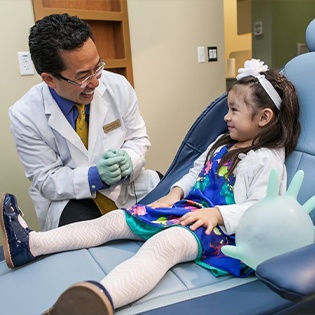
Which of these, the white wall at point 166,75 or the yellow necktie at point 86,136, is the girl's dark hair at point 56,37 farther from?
the white wall at point 166,75

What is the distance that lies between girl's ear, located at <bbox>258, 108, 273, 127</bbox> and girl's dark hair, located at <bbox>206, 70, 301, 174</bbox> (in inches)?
0.5

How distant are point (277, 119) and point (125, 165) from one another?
0.56 meters

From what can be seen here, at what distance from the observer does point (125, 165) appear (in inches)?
52.0

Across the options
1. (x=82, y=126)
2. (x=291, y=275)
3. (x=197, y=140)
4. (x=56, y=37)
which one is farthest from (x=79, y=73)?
(x=291, y=275)

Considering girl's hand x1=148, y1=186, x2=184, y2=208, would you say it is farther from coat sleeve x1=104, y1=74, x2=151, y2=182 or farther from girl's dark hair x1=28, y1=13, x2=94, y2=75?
girl's dark hair x1=28, y1=13, x2=94, y2=75

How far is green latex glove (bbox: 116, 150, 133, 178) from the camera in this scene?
1308 millimetres

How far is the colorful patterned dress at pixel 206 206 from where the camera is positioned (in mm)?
967

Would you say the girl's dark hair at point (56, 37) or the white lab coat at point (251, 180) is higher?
the girl's dark hair at point (56, 37)

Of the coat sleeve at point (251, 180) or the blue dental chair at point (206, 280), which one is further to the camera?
the coat sleeve at point (251, 180)

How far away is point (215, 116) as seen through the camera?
136 centimetres

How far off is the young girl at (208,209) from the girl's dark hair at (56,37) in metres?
0.48

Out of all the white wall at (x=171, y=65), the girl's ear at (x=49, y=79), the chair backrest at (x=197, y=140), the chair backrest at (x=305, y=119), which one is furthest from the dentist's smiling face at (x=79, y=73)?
the white wall at (x=171, y=65)

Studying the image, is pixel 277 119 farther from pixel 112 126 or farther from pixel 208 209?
pixel 112 126

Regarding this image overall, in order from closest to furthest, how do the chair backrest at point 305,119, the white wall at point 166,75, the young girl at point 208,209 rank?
1. the young girl at point 208,209
2. the chair backrest at point 305,119
3. the white wall at point 166,75
